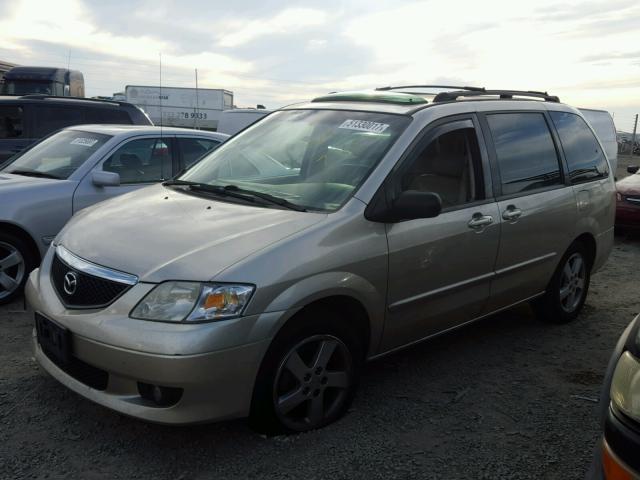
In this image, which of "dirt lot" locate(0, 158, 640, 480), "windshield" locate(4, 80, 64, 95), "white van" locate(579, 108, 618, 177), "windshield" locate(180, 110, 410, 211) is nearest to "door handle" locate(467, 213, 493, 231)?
"windshield" locate(180, 110, 410, 211)

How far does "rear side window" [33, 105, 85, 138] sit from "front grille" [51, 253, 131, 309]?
6460mm

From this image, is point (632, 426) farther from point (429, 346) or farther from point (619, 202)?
point (619, 202)

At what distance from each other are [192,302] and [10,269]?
306 cm

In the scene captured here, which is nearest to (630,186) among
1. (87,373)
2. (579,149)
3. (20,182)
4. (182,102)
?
(579,149)

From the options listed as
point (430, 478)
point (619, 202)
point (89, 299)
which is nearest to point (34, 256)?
point (89, 299)

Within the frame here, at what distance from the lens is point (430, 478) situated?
2.87 metres

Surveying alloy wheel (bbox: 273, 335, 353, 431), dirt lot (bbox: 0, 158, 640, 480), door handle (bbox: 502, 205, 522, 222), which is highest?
door handle (bbox: 502, 205, 522, 222)

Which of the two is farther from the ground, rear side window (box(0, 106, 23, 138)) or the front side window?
the front side window

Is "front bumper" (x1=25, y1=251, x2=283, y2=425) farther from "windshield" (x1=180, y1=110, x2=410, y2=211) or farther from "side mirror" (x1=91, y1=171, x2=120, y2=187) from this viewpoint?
"side mirror" (x1=91, y1=171, x2=120, y2=187)

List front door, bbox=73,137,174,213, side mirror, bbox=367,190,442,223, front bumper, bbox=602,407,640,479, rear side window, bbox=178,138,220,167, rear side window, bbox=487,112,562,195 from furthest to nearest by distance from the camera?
rear side window, bbox=178,138,220,167, front door, bbox=73,137,174,213, rear side window, bbox=487,112,562,195, side mirror, bbox=367,190,442,223, front bumper, bbox=602,407,640,479

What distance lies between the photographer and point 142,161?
601 centimetres

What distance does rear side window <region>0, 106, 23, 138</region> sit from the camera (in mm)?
8758

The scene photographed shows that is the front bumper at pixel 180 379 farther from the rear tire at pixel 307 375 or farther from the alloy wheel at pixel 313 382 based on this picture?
the alloy wheel at pixel 313 382

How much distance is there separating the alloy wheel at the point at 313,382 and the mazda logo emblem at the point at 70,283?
108 cm
